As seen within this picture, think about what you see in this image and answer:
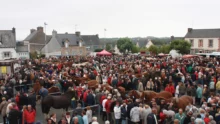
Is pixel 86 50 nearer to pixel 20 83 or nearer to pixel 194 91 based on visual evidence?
pixel 20 83

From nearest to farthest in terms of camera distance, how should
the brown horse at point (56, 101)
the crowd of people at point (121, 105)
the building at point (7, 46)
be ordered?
1. the crowd of people at point (121, 105)
2. the brown horse at point (56, 101)
3. the building at point (7, 46)

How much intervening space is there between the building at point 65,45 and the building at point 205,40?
24991 millimetres

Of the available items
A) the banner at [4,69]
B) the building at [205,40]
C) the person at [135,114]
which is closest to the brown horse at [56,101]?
the person at [135,114]

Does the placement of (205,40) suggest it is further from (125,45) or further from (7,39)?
(7,39)

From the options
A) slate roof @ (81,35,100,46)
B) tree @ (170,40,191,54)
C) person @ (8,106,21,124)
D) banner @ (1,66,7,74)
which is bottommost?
person @ (8,106,21,124)

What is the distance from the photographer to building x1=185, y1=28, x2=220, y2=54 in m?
53.6

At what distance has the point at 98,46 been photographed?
229 ft

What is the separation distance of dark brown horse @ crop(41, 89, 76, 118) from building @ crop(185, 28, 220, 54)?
46250mm

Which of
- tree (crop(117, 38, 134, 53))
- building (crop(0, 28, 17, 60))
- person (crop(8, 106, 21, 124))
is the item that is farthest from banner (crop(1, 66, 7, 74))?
tree (crop(117, 38, 134, 53))

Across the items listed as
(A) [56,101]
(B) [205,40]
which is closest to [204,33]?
(B) [205,40]

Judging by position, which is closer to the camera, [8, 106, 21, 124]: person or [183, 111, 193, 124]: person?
[183, 111, 193, 124]: person

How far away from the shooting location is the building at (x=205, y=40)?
5358 centimetres

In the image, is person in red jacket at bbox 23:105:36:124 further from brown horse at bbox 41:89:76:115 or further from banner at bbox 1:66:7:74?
banner at bbox 1:66:7:74

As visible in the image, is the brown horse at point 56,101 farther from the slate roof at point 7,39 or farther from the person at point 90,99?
the slate roof at point 7,39
